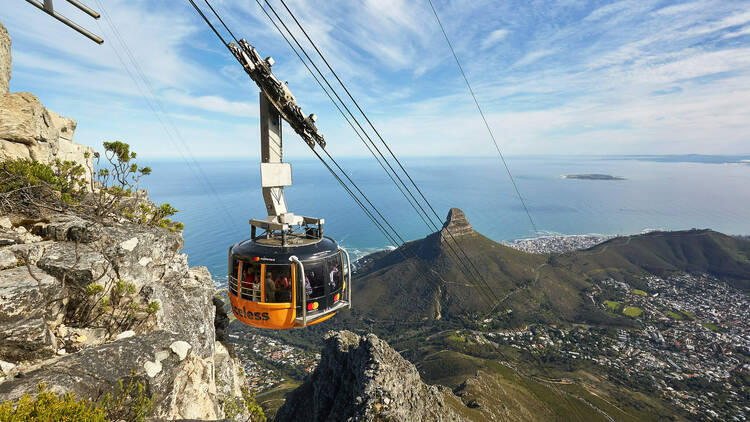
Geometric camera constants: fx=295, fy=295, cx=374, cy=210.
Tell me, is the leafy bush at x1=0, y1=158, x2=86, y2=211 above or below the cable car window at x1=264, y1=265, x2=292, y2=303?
above

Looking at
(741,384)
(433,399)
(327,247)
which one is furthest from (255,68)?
(741,384)

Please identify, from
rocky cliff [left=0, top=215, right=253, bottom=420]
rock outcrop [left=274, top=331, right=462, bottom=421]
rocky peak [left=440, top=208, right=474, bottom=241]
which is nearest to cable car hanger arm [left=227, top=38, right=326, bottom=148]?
rocky cliff [left=0, top=215, right=253, bottom=420]

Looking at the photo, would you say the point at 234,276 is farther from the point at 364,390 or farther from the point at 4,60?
the point at 364,390

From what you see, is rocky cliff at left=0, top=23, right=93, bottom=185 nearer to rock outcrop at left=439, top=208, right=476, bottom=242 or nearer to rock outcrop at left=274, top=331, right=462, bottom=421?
rock outcrop at left=274, top=331, right=462, bottom=421

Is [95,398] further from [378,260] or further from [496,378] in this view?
[378,260]

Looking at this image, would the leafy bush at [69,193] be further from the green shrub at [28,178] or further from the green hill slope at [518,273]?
the green hill slope at [518,273]

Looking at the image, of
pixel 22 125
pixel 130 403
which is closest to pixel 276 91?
pixel 130 403

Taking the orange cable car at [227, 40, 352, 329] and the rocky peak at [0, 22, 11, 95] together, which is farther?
the rocky peak at [0, 22, 11, 95]
